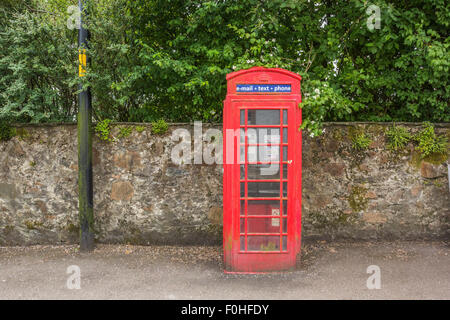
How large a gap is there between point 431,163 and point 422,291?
2465 millimetres

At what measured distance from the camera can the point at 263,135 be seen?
4.66 metres

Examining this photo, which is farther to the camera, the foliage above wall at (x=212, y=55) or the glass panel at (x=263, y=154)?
the foliage above wall at (x=212, y=55)

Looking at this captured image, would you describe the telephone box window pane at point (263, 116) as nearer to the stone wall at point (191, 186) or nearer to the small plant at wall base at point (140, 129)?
the stone wall at point (191, 186)

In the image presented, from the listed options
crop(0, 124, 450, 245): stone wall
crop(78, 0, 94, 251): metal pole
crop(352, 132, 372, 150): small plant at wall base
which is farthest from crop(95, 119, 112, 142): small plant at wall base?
crop(352, 132, 372, 150): small plant at wall base

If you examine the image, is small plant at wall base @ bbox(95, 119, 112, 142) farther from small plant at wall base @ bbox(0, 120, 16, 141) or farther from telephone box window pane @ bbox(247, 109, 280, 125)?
telephone box window pane @ bbox(247, 109, 280, 125)

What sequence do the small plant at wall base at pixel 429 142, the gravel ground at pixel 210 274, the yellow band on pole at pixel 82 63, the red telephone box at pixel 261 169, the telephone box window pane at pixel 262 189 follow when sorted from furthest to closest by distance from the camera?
the small plant at wall base at pixel 429 142
the yellow band on pole at pixel 82 63
the telephone box window pane at pixel 262 189
the red telephone box at pixel 261 169
the gravel ground at pixel 210 274

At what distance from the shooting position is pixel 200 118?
6.59 metres

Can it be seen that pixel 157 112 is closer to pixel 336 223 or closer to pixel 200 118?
pixel 200 118

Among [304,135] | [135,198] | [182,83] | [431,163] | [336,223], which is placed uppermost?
[182,83]

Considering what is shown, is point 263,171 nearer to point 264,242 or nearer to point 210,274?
point 264,242

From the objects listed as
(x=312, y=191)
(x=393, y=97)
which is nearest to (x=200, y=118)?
(x=312, y=191)

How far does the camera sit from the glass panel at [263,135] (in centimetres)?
464

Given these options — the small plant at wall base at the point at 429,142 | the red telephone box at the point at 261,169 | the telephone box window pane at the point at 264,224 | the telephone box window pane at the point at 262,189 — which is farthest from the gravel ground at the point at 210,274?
the small plant at wall base at the point at 429,142

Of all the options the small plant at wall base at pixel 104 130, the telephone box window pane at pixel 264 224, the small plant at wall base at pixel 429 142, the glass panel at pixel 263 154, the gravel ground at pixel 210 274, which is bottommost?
the gravel ground at pixel 210 274
